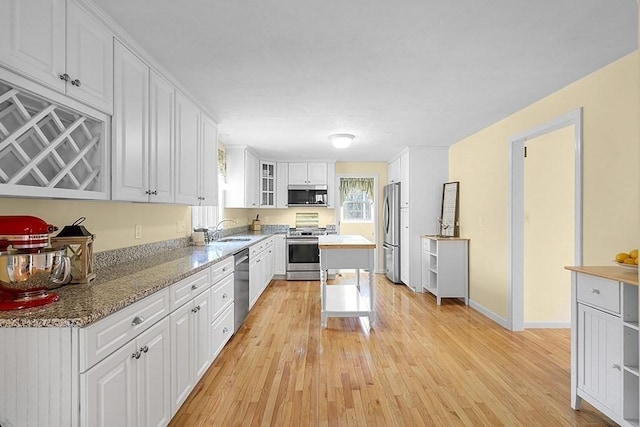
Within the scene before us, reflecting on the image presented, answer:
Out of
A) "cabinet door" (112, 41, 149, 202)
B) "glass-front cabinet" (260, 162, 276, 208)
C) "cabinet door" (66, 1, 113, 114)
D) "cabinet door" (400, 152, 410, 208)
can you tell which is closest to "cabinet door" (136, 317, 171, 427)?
"cabinet door" (112, 41, 149, 202)

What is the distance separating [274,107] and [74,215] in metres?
2.06

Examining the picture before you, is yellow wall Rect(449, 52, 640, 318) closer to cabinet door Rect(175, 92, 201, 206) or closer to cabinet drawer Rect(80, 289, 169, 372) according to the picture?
cabinet drawer Rect(80, 289, 169, 372)

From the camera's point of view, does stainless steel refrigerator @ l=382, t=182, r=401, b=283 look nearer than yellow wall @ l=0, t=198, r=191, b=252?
No

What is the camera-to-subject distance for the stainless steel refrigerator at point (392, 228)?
605 centimetres

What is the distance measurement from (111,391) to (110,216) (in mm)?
1388

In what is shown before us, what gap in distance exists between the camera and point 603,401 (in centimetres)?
203

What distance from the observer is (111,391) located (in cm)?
142

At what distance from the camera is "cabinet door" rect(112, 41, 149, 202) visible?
6.55ft

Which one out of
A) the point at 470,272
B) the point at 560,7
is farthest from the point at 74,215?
the point at 470,272

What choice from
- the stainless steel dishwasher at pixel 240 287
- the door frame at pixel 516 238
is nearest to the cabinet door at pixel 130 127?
the stainless steel dishwasher at pixel 240 287

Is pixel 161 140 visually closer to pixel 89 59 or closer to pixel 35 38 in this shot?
pixel 89 59

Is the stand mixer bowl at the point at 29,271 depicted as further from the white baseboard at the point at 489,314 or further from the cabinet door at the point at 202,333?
the white baseboard at the point at 489,314

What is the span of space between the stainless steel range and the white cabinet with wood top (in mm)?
4457

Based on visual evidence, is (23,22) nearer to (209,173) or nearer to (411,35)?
(411,35)
